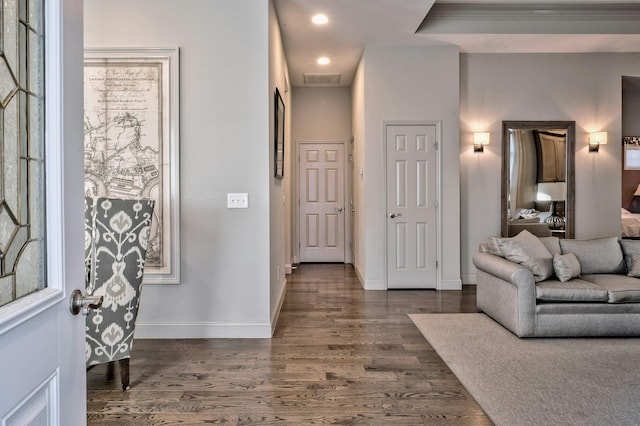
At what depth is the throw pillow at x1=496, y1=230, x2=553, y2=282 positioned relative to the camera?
10.9 feet

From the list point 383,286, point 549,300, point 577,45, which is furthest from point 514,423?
point 577,45

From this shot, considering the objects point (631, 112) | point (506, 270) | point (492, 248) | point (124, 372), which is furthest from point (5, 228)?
point (631, 112)

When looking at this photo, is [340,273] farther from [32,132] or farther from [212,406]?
[32,132]

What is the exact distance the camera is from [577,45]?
5.04 m

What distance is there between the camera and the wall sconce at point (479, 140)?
5230mm

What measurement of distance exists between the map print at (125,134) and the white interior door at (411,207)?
2772 mm

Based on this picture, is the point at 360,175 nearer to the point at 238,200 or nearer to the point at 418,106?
the point at 418,106

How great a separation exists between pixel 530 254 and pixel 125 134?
339 centimetres

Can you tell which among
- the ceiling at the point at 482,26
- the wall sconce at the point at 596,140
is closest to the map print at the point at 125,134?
the ceiling at the point at 482,26

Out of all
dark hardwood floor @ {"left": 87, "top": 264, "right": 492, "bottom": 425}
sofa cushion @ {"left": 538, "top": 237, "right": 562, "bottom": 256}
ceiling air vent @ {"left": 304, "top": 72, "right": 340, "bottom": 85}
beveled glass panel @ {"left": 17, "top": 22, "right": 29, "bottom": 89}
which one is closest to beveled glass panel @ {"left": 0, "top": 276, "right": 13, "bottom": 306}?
beveled glass panel @ {"left": 17, "top": 22, "right": 29, "bottom": 89}

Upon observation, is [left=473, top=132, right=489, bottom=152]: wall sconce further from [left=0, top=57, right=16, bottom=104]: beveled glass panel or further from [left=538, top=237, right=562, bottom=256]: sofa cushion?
[left=0, top=57, right=16, bottom=104]: beveled glass panel

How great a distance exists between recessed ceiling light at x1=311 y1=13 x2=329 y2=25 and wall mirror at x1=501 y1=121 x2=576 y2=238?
2.62 m

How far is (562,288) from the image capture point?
3.18 m

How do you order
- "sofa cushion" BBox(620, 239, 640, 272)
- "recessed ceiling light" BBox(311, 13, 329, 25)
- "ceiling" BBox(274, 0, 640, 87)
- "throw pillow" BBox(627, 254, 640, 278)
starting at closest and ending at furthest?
"throw pillow" BBox(627, 254, 640, 278)
"sofa cushion" BBox(620, 239, 640, 272)
"recessed ceiling light" BBox(311, 13, 329, 25)
"ceiling" BBox(274, 0, 640, 87)
